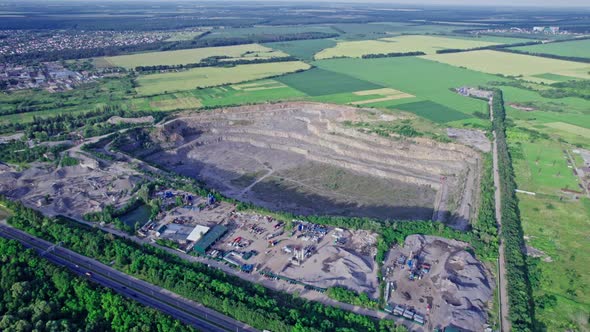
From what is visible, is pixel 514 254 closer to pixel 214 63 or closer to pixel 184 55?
pixel 214 63

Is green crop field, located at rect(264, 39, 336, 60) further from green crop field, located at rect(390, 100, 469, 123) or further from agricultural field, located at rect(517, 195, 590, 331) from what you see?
agricultural field, located at rect(517, 195, 590, 331)

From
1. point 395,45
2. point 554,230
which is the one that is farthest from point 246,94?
point 395,45

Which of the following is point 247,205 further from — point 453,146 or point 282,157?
point 453,146

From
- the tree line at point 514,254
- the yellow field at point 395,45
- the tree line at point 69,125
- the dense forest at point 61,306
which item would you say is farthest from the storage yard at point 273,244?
the yellow field at point 395,45

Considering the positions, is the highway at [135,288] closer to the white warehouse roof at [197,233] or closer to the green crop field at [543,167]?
the white warehouse roof at [197,233]

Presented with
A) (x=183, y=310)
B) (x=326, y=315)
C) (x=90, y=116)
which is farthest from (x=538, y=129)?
(x=90, y=116)

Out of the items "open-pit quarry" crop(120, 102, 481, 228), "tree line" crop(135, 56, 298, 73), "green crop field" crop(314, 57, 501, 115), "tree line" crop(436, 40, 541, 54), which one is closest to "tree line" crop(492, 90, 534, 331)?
"open-pit quarry" crop(120, 102, 481, 228)
